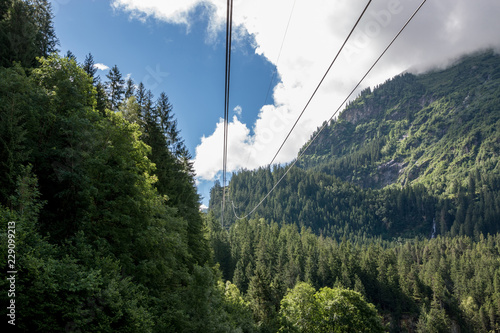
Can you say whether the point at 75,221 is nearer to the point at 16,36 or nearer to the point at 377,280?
the point at 16,36

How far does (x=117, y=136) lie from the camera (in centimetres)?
2209

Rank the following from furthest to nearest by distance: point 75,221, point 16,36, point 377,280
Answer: point 377,280
point 16,36
point 75,221

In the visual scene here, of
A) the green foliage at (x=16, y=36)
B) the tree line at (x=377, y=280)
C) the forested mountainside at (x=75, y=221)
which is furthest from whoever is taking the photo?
the tree line at (x=377, y=280)

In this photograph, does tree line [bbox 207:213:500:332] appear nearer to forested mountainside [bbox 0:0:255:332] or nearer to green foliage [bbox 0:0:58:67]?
forested mountainside [bbox 0:0:255:332]

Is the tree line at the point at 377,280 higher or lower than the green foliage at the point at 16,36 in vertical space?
lower

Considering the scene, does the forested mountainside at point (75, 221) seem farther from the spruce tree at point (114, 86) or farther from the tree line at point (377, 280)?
the tree line at point (377, 280)

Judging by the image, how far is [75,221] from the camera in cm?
1758

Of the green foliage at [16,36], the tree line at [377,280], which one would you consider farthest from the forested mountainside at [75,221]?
the tree line at [377,280]

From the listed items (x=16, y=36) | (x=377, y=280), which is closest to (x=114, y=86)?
(x=16, y=36)

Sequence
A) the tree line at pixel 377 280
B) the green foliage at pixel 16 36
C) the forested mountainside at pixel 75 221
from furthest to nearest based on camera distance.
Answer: the tree line at pixel 377 280, the green foliage at pixel 16 36, the forested mountainside at pixel 75 221

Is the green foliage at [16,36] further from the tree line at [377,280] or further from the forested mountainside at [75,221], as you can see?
the tree line at [377,280]

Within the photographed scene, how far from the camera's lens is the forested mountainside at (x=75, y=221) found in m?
12.9

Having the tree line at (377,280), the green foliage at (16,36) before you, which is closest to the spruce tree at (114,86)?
the green foliage at (16,36)

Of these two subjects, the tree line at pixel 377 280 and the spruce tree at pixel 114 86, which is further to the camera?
the tree line at pixel 377 280
